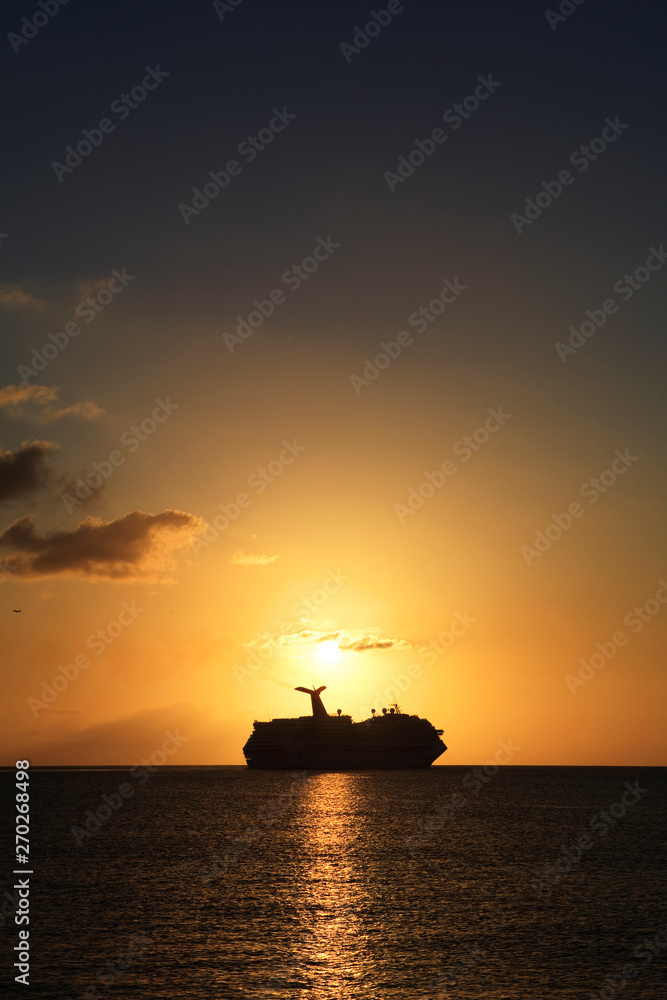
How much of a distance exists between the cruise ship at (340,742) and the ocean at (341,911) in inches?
3803

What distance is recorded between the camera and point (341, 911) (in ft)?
129

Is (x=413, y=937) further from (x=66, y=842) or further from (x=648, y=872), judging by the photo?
(x=66, y=842)

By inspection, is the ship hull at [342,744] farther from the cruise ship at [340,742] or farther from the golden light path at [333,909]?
the golden light path at [333,909]

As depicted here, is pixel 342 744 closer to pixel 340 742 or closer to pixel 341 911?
pixel 340 742

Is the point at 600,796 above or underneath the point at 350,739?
underneath

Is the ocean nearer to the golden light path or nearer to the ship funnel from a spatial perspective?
the golden light path

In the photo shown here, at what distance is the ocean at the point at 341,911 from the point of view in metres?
28.1

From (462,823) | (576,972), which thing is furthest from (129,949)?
(462,823)

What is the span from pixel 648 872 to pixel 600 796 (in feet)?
335

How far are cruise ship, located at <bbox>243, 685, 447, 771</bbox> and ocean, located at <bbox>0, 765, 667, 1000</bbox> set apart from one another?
317 feet

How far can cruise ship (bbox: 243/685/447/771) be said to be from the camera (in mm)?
179750

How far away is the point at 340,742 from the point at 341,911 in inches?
5673

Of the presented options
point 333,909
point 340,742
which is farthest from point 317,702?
point 333,909

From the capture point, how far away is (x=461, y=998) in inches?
1036
